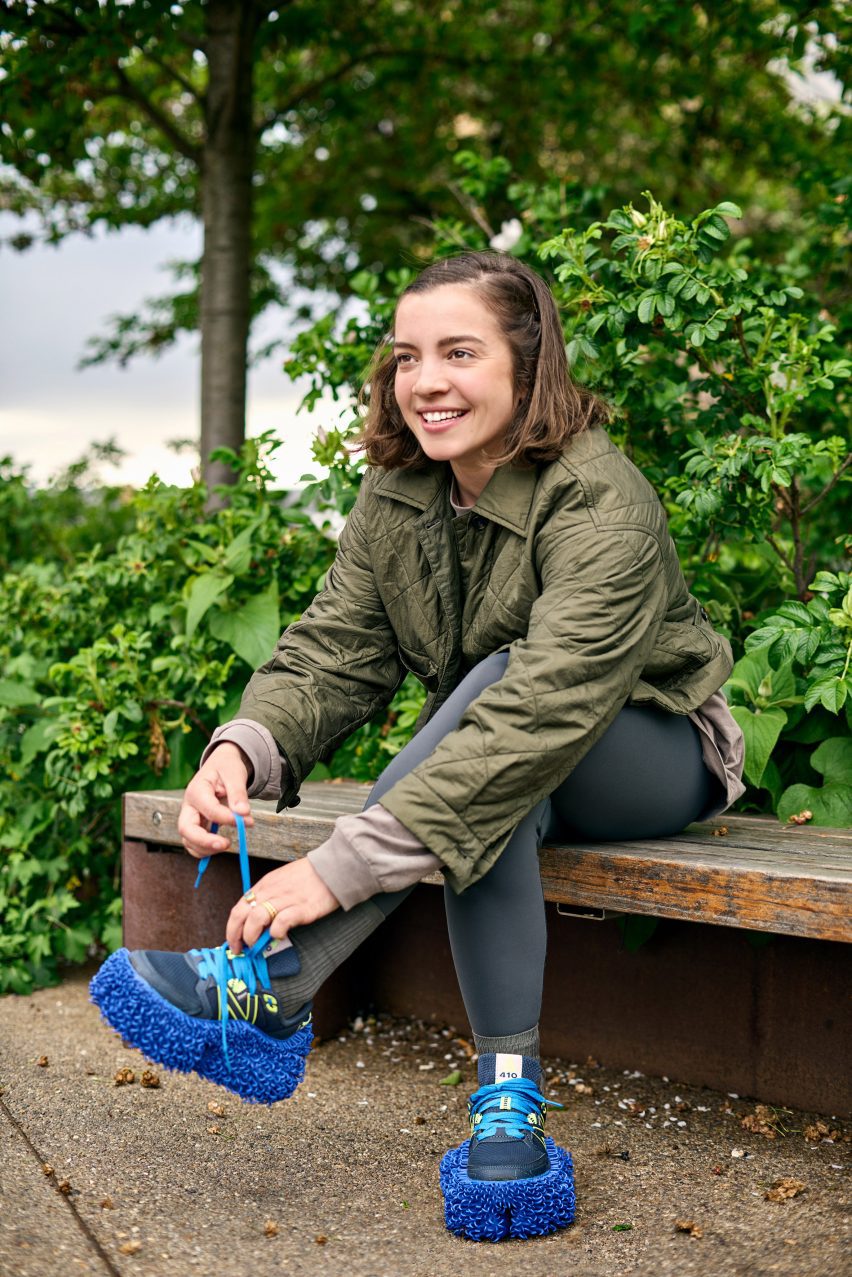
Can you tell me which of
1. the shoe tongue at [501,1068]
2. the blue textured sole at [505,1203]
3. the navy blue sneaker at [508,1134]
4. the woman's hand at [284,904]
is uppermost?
the woman's hand at [284,904]

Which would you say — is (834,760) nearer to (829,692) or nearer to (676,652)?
(829,692)

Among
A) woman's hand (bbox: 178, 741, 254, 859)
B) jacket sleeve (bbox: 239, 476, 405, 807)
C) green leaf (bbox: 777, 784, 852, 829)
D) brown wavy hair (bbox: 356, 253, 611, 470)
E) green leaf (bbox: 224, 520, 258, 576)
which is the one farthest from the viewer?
green leaf (bbox: 224, 520, 258, 576)

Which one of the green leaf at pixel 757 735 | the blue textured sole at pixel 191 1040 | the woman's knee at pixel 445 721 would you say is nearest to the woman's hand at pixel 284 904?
the blue textured sole at pixel 191 1040

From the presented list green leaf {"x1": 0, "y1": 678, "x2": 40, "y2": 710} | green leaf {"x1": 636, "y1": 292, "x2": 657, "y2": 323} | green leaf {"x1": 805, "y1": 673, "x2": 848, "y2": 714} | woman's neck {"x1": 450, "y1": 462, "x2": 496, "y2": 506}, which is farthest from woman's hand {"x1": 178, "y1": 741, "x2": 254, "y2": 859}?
green leaf {"x1": 0, "y1": 678, "x2": 40, "y2": 710}

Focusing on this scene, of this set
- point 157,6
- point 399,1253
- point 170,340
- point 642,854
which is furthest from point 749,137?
point 399,1253

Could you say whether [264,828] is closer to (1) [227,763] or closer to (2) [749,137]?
(1) [227,763]

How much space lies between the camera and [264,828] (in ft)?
8.26

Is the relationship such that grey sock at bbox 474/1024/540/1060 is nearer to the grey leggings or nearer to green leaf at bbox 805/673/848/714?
the grey leggings

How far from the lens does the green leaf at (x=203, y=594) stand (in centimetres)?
311

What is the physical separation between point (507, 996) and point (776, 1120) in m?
0.77

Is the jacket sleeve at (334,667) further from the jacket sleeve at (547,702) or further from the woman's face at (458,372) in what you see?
the jacket sleeve at (547,702)

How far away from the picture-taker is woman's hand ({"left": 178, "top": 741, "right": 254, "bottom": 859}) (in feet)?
6.43

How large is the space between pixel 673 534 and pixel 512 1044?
1.50 m

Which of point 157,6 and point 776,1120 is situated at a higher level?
point 157,6
